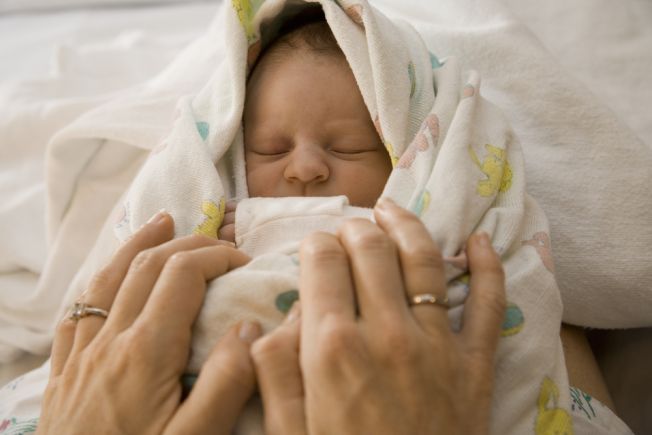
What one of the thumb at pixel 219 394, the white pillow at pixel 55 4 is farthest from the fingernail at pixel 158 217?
the white pillow at pixel 55 4

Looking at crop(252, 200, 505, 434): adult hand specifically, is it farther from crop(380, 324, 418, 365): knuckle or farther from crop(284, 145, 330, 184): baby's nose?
crop(284, 145, 330, 184): baby's nose

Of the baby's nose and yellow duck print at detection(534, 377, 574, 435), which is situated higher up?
Answer: the baby's nose

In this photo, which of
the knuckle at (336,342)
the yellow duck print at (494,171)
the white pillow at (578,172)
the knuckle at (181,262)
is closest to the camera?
the knuckle at (336,342)

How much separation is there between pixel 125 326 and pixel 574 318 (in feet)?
2.24

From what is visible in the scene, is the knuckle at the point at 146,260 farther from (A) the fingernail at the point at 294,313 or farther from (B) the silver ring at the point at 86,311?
(A) the fingernail at the point at 294,313

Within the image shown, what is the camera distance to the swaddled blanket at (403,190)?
2.46 feet

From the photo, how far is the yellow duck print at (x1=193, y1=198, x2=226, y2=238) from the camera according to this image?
93 cm

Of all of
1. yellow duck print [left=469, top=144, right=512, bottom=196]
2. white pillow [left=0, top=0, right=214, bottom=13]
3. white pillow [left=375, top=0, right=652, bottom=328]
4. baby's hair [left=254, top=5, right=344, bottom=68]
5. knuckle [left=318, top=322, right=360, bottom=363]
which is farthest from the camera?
white pillow [left=0, top=0, right=214, bottom=13]

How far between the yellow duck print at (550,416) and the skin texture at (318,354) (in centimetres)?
11

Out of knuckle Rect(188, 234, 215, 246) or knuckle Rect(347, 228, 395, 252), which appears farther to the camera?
knuckle Rect(188, 234, 215, 246)

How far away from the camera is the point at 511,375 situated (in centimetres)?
75

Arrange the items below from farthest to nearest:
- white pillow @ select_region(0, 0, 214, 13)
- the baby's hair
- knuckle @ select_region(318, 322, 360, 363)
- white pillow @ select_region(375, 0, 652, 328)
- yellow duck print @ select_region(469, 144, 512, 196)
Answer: white pillow @ select_region(0, 0, 214, 13)
the baby's hair
white pillow @ select_region(375, 0, 652, 328)
yellow duck print @ select_region(469, 144, 512, 196)
knuckle @ select_region(318, 322, 360, 363)

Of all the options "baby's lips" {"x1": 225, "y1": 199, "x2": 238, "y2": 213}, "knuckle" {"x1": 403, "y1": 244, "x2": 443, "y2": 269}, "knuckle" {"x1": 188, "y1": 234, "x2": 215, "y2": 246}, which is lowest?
"baby's lips" {"x1": 225, "y1": 199, "x2": 238, "y2": 213}

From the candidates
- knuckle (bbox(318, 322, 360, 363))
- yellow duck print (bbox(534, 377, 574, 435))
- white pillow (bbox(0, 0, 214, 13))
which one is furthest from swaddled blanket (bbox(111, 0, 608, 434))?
white pillow (bbox(0, 0, 214, 13))
